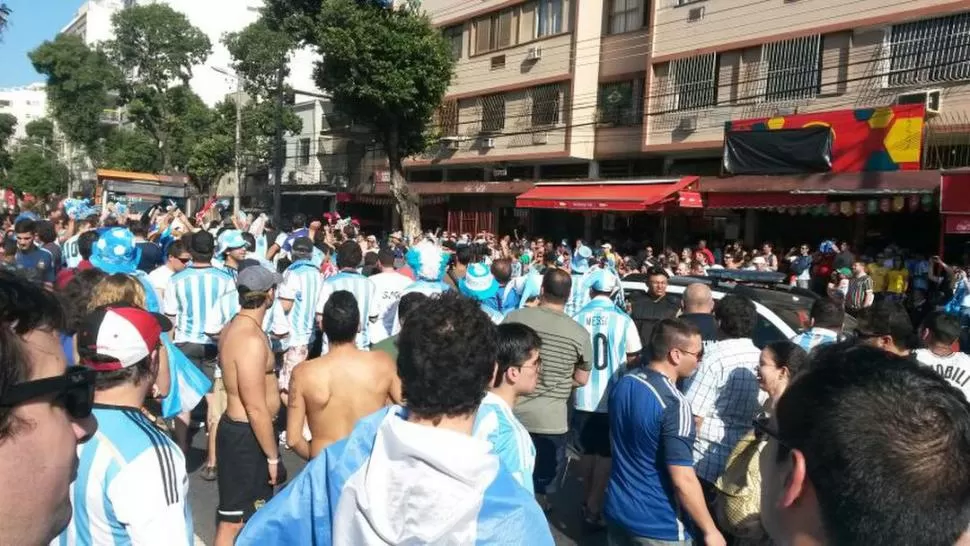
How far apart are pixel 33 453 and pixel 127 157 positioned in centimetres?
5172

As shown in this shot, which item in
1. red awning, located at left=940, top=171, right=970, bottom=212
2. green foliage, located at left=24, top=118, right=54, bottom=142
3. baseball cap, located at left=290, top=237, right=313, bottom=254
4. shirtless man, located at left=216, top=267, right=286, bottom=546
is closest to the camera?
shirtless man, located at left=216, top=267, right=286, bottom=546

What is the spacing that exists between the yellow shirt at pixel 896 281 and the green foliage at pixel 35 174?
63849mm

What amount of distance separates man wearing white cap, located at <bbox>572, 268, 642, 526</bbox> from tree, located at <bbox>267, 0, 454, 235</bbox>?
2126 cm

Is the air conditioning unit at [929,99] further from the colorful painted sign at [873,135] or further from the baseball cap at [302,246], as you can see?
the baseball cap at [302,246]

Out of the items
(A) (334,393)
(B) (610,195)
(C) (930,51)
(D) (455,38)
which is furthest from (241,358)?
(D) (455,38)

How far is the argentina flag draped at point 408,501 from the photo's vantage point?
1.98 m

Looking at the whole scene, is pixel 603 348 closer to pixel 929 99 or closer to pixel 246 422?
pixel 246 422

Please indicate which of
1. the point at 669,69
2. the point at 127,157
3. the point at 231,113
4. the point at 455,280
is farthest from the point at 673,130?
the point at 127,157

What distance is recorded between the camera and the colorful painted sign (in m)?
15.7

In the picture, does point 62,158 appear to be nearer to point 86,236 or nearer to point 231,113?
point 231,113

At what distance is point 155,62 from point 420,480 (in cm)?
5188

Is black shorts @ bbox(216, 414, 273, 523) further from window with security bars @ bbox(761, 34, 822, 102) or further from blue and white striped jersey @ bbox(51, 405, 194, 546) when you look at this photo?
window with security bars @ bbox(761, 34, 822, 102)

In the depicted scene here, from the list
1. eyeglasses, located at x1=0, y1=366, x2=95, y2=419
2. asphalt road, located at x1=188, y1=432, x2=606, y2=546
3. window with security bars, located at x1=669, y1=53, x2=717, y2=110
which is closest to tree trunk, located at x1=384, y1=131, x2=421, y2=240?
window with security bars, located at x1=669, y1=53, x2=717, y2=110

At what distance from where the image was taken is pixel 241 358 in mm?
4422
